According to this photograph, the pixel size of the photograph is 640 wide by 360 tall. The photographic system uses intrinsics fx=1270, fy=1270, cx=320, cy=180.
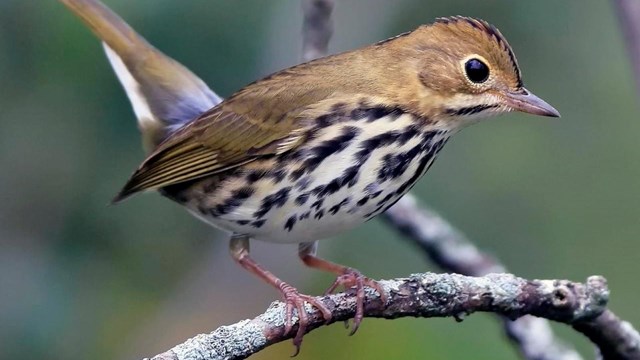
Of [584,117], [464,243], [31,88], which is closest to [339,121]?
[464,243]

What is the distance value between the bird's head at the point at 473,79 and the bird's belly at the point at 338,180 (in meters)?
0.10

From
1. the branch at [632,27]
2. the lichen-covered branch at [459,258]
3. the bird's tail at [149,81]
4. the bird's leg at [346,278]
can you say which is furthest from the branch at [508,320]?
the bird's tail at [149,81]

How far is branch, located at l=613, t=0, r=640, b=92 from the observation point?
104 inches

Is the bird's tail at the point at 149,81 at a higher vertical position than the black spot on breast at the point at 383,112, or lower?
higher

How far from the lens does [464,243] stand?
3.89m

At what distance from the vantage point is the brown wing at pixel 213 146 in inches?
150

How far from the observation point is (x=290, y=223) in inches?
143

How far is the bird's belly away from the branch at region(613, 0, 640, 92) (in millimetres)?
897

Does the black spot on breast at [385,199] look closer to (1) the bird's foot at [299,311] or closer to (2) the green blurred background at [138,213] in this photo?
(1) the bird's foot at [299,311]

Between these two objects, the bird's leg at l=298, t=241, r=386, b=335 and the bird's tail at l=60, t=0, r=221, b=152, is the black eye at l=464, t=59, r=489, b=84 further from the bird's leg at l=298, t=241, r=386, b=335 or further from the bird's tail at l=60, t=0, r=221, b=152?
the bird's tail at l=60, t=0, r=221, b=152

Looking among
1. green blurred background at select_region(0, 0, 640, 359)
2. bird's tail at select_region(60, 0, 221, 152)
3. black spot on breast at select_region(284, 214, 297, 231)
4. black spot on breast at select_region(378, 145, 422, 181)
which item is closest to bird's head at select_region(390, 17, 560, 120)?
black spot on breast at select_region(378, 145, 422, 181)

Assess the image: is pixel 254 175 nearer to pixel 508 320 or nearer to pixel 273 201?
pixel 273 201

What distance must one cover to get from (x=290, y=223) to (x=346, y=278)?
0.73ft

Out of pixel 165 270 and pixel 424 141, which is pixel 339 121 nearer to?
pixel 424 141
